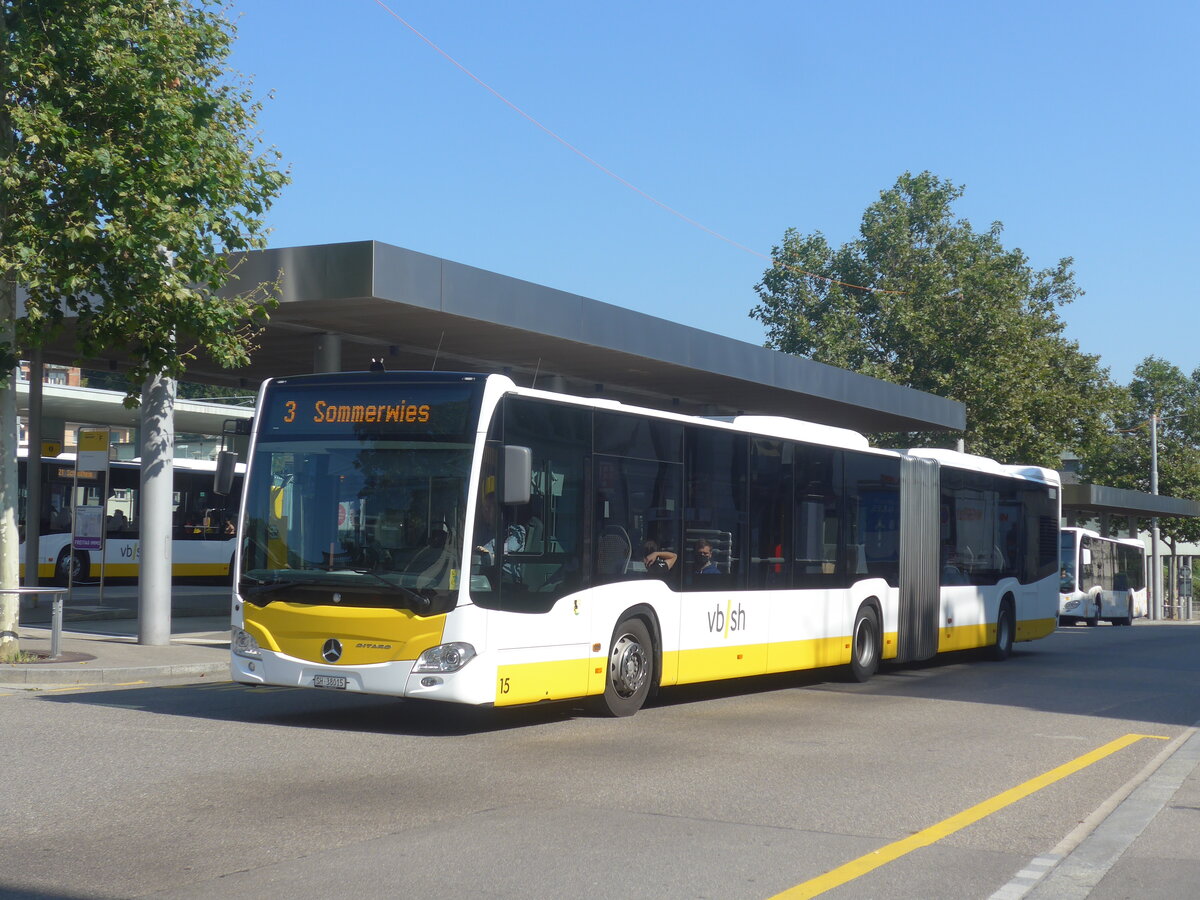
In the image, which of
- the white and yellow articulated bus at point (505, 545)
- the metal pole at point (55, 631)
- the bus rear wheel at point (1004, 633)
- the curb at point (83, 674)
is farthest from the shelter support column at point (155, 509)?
the bus rear wheel at point (1004, 633)

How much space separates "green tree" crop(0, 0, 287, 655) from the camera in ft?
46.3

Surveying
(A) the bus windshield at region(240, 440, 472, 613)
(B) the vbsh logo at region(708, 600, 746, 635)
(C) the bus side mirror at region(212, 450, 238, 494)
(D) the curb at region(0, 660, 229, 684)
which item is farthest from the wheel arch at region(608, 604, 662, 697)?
(D) the curb at region(0, 660, 229, 684)

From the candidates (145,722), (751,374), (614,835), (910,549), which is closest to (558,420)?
(145,722)

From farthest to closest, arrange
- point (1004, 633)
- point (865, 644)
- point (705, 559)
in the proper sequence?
point (1004, 633)
point (865, 644)
point (705, 559)

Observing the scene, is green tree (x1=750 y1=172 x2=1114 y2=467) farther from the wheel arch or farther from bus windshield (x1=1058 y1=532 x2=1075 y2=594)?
the wheel arch

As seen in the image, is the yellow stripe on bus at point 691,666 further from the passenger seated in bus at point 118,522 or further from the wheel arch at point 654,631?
the passenger seated in bus at point 118,522

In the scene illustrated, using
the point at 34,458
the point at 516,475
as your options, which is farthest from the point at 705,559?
the point at 34,458

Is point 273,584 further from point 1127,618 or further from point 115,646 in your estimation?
point 1127,618

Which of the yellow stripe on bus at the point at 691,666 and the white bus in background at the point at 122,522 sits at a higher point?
the white bus in background at the point at 122,522

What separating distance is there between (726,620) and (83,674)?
22.0ft

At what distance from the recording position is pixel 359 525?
1062 cm

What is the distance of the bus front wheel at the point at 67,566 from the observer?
110 ft

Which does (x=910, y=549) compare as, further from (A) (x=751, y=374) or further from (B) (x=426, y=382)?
(B) (x=426, y=382)

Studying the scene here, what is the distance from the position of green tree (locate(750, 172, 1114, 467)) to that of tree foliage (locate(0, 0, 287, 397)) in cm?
2855
